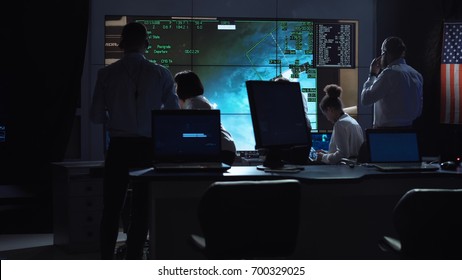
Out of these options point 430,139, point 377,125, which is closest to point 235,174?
point 377,125

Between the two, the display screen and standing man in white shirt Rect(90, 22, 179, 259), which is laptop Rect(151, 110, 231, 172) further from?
the display screen

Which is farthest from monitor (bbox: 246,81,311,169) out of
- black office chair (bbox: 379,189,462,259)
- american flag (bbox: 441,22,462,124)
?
american flag (bbox: 441,22,462,124)

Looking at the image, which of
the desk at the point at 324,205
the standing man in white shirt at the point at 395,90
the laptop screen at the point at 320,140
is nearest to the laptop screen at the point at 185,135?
the desk at the point at 324,205

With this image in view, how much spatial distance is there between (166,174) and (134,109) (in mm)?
963

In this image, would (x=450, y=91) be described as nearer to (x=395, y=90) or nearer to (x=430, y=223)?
(x=395, y=90)

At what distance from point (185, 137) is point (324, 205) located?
2.85 ft

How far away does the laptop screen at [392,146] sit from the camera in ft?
12.2

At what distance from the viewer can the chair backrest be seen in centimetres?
267

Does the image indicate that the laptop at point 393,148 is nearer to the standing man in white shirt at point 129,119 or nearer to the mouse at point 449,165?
the mouse at point 449,165

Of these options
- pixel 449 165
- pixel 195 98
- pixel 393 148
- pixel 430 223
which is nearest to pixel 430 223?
pixel 430 223

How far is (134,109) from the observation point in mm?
4020

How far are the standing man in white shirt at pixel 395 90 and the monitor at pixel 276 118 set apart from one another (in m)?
1.39

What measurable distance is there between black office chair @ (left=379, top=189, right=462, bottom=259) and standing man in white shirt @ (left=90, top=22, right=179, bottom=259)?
1662 millimetres
